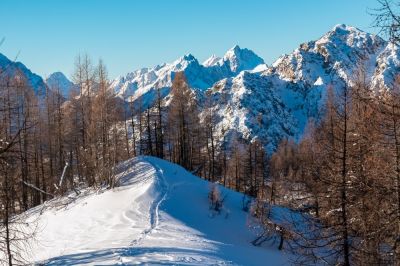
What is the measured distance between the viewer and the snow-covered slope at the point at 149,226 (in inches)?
559

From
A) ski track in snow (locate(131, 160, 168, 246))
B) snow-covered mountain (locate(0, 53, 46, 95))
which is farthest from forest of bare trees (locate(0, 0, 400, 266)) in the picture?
ski track in snow (locate(131, 160, 168, 246))

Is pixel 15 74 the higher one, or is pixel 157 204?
pixel 15 74

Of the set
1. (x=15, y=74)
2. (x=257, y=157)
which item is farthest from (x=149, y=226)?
(x=257, y=157)

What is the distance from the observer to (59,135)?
40219 millimetres

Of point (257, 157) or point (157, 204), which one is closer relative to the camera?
point (157, 204)

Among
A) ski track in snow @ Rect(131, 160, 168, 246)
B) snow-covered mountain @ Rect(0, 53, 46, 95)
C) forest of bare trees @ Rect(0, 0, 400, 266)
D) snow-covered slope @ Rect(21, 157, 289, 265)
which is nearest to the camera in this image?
snow-covered mountain @ Rect(0, 53, 46, 95)

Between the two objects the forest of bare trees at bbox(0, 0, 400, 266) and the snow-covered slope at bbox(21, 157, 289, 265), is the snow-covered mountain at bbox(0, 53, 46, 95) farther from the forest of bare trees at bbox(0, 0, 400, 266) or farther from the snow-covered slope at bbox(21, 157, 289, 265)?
the snow-covered slope at bbox(21, 157, 289, 265)

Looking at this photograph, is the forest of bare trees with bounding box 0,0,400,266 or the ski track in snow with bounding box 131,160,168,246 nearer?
the forest of bare trees with bounding box 0,0,400,266

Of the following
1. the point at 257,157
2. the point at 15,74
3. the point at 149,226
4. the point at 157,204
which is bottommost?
the point at 149,226

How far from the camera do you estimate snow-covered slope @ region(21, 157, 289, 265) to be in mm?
14211

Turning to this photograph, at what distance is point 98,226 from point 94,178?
9.03m

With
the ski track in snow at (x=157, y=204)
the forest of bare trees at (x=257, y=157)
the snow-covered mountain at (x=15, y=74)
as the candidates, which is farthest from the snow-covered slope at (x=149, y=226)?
the snow-covered mountain at (x=15, y=74)

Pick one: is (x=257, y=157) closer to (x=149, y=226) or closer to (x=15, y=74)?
(x=15, y=74)

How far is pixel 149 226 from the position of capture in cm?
1925
